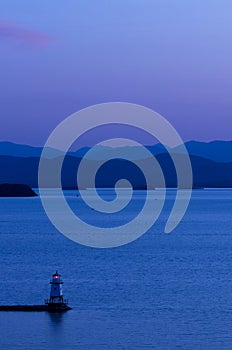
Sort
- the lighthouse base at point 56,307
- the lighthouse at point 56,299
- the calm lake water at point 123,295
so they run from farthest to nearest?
the lighthouse at point 56,299, the lighthouse base at point 56,307, the calm lake water at point 123,295

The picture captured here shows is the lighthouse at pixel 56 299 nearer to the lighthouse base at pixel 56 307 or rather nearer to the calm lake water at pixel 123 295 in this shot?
the lighthouse base at pixel 56 307

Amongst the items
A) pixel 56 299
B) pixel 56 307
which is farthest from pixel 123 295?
pixel 56 307

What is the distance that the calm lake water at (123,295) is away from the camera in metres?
35.5

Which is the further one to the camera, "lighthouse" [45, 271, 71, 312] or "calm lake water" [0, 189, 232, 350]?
"lighthouse" [45, 271, 71, 312]

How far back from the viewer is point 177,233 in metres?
102

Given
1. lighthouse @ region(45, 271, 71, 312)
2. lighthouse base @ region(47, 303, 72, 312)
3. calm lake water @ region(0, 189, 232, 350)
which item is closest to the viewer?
calm lake water @ region(0, 189, 232, 350)

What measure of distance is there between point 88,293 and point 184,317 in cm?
821

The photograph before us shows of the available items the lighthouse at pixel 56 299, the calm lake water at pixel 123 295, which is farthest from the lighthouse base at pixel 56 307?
the calm lake water at pixel 123 295

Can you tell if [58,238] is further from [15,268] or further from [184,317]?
[184,317]

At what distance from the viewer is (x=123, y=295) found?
151ft

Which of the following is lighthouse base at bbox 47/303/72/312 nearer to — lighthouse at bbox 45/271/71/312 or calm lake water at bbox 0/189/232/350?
lighthouse at bbox 45/271/71/312

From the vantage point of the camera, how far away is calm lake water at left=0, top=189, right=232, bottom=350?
35.5 metres

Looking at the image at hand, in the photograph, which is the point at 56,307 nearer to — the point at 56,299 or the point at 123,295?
the point at 56,299

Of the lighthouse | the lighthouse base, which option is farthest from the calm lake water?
the lighthouse
